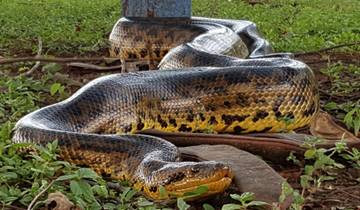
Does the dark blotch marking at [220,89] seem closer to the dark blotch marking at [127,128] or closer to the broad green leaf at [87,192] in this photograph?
the dark blotch marking at [127,128]

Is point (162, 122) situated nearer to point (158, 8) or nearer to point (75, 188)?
point (75, 188)

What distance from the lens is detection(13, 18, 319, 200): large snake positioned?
4.57 m

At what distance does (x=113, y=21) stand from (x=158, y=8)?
8.19ft

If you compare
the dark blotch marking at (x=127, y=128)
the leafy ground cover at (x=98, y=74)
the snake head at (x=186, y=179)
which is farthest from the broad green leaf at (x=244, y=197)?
the dark blotch marking at (x=127, y=128)

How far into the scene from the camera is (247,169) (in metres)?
4.28

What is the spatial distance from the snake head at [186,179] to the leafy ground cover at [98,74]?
9 cm

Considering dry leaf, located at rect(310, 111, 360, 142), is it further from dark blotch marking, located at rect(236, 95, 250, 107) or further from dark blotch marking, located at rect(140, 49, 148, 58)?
dark blotch marking, located at rect(140, 49, 148, 58)

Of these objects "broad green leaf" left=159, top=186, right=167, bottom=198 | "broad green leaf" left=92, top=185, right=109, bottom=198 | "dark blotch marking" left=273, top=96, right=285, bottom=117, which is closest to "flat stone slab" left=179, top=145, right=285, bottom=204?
"broad green leaf" left=159, top=186, right=167, bottom=198

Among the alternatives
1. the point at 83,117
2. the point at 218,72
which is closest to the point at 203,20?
the point at 218,72

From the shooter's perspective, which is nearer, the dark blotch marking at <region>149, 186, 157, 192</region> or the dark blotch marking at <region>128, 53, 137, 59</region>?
the dark blotch marking at <region>149, 186, 157, 192</region>

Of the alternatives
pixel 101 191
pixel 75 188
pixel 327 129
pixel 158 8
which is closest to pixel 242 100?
pixel 327 129

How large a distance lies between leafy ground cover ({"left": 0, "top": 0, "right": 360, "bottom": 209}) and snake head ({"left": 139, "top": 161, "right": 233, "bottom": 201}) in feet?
0.30

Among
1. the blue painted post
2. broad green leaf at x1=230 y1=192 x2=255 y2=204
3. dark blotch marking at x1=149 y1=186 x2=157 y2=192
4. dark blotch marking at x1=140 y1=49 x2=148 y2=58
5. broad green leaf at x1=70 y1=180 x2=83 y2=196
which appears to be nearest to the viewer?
broad green leaf at x1=230 y1=192 x2=255 y2=204

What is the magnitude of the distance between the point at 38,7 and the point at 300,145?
902 cm
